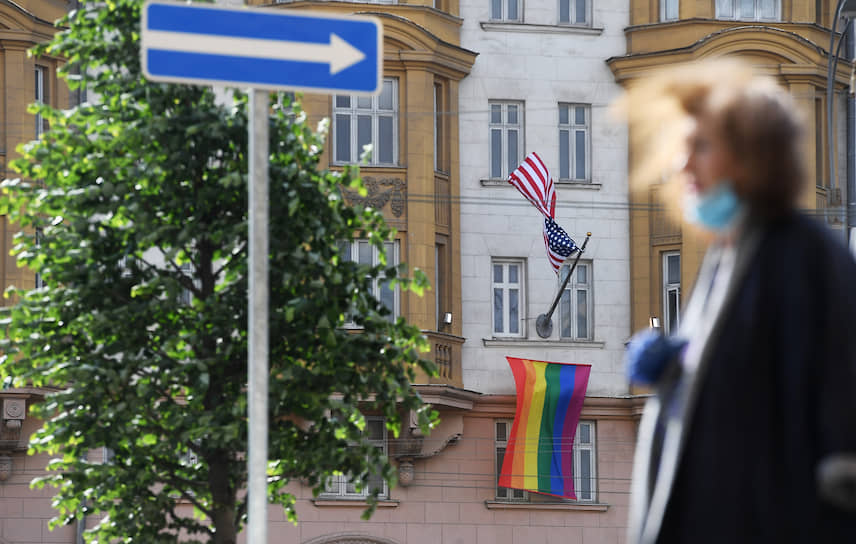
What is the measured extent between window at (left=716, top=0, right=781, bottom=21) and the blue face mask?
94.5ft

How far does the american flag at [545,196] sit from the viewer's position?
93.6 ft

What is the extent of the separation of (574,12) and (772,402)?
2915cm

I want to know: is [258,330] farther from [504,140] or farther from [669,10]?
[669,10]

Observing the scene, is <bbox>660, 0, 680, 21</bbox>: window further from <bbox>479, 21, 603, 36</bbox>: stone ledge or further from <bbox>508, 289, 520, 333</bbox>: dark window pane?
<bbox>508, 289, 520, 333</bbox>: dark window pane

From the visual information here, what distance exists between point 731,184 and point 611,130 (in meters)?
28.4

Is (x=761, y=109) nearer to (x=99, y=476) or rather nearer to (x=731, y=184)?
(x=731, y=184)

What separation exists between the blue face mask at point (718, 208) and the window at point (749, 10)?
94.5 ft

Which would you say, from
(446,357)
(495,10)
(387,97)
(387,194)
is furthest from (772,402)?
(495,10)

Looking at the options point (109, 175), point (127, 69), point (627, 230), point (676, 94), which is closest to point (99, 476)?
point (109, 175)

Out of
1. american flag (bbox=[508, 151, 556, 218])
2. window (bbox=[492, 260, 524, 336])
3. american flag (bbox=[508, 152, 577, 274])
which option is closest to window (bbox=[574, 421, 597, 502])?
window (bbox=[492, 260, 524, 336])

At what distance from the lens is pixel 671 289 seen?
102ft

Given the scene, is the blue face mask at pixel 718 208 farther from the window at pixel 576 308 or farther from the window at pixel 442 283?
the window at pixel 576 308

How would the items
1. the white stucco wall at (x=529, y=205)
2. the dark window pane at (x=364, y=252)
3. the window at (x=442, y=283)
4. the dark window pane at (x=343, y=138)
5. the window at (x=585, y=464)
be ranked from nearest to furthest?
the dark window pane at (x=364, y=252)
the dark window pane at (x=343, y=138)
the window at (x=442, y=283)
the window at (x=585, y=464)
the white stucco wall at (x=529, y=205)

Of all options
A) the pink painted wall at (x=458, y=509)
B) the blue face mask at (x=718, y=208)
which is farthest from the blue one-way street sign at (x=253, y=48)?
the pink painted wall at (x=458, y=509)
